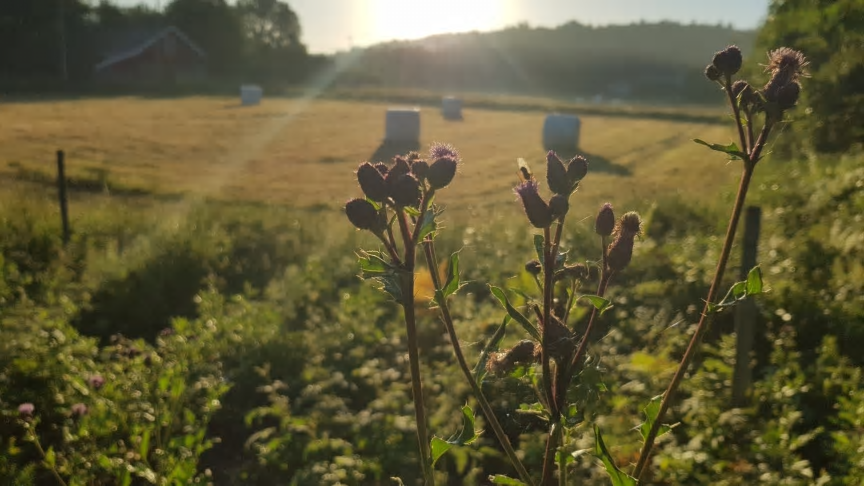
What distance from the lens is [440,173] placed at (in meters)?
1.23

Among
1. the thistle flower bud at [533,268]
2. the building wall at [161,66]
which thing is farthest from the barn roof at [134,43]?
the thistle flower bud at [533,268]

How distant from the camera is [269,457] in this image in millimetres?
3332

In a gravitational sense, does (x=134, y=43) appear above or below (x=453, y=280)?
above

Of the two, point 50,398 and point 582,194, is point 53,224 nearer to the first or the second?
point 50,398

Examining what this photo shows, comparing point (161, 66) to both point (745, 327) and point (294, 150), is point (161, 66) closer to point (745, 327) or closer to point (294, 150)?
point (294, 150)

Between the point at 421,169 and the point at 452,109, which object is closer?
the point at 421,169

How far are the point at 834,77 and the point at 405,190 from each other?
11.0 meters

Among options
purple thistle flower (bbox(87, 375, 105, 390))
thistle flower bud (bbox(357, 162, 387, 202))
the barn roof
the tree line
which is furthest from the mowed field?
the barn roof

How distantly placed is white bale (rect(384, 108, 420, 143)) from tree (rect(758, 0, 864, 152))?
47.0ft

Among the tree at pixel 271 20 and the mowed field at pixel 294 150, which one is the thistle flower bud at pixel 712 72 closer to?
the mowed field at pixel 294 150

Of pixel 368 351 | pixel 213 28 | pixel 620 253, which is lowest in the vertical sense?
pixel 368 351

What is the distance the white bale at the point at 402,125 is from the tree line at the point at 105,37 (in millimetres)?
25545

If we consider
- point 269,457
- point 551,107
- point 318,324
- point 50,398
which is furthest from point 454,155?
point 551,107

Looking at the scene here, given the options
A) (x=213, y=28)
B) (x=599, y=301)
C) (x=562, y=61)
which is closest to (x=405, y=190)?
(x=599, y=301)
